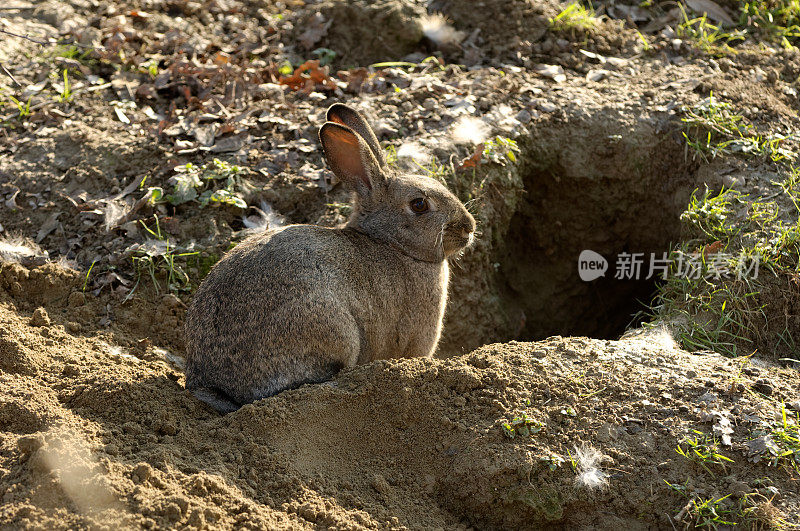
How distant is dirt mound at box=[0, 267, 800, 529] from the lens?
3617 millimetres

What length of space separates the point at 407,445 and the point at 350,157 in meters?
2.28

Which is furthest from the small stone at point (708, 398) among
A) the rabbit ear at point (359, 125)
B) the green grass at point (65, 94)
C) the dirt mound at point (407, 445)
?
the green grass at point (65, 94)

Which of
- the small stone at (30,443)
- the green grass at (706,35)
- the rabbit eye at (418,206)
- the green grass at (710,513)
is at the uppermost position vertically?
the green grass at (706,35)

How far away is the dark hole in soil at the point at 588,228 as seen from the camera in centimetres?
729

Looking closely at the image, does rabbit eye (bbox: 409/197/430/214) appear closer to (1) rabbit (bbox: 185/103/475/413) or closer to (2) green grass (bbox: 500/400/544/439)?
(1) rabbit (bbox: 185/103/475/413)

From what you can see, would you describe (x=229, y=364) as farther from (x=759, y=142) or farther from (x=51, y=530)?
(x=759, y=142)

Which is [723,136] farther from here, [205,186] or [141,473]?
[141,473]

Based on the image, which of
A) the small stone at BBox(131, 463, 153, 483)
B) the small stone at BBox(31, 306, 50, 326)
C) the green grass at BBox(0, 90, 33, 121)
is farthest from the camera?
the green grass at BBox(0, 90, 33, 121)

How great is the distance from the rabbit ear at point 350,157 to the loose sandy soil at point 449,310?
0.76 meters

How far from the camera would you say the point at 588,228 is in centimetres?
794

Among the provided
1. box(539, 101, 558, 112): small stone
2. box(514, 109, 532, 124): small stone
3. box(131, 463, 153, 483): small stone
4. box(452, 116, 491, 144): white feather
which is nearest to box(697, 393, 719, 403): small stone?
box(131, 463, 153, 483): small stone

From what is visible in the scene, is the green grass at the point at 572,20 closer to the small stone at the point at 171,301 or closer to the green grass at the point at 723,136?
the green grass at the point at 723,136

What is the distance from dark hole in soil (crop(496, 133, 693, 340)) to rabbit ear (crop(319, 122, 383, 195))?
6.89 feet

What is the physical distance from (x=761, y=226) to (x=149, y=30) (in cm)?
648
